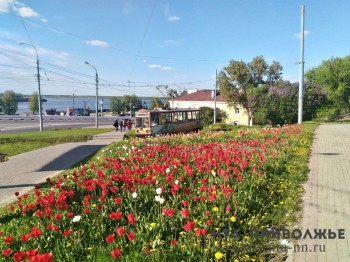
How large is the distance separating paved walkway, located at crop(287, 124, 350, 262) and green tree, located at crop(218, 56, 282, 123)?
3916 cm

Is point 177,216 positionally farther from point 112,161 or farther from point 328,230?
point 112,161

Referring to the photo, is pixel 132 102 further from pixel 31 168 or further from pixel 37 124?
pixel 31 168

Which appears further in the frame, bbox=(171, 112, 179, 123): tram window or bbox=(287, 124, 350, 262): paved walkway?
bbox=(171, 112, 179, 123): tram window

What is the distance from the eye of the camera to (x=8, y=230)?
4.88 metres

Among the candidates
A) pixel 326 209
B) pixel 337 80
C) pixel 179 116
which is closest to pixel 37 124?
pixel 179 116

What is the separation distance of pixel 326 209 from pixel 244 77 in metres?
44.6

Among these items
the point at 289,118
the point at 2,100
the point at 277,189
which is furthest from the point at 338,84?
the point at 2,100

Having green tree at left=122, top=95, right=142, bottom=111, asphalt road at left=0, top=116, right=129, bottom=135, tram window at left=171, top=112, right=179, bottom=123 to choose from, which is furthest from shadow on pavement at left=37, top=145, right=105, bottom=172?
green tree at left=122, top=95, right=142, bottom=111

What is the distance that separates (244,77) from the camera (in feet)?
159

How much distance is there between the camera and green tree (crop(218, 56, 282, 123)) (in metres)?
48.2

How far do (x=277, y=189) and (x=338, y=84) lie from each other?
4878 cm

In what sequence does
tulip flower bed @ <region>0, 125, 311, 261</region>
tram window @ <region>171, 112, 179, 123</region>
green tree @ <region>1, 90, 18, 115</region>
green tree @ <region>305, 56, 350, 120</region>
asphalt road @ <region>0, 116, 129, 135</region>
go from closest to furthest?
tulip flower bed @ <region>0, 125, 311, 261</region> < tram window @ <region>171, 112, 179, 123</region> < asphalt road @ <region>0, 116, 129, 135</region> < green tree @ <region>305, 56, 350, 120</region> < green tree @ <region>1, 90, 18, 115</region>

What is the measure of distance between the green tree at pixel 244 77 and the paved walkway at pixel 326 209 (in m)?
39.2

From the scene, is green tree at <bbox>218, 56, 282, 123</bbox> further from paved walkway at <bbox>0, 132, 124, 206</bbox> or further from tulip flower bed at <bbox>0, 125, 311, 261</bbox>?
tulip flower bed at <bbox>0, 125, 311, 261</bbox>
